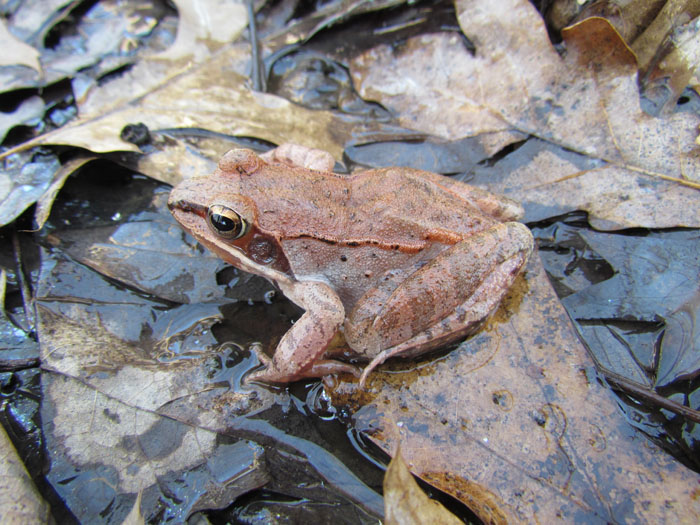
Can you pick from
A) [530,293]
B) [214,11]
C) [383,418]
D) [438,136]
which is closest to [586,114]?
[438,136]

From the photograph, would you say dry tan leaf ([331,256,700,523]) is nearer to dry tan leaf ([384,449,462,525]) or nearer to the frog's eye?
dry tan leaf ([384,449,462,525])

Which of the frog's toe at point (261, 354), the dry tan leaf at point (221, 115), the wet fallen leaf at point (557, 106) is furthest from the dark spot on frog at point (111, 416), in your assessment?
the wet fallen leaf at point (557, 106)

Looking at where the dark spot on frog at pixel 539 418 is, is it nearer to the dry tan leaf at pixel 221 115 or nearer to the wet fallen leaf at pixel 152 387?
the wet fallen leaf at pixel 152 387

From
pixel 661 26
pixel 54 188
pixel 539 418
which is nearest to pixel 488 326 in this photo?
pixel 539 418

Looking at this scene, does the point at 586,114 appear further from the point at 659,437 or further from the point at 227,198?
the point at 227,198

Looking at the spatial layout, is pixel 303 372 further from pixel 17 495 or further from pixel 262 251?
pixel 17 495
